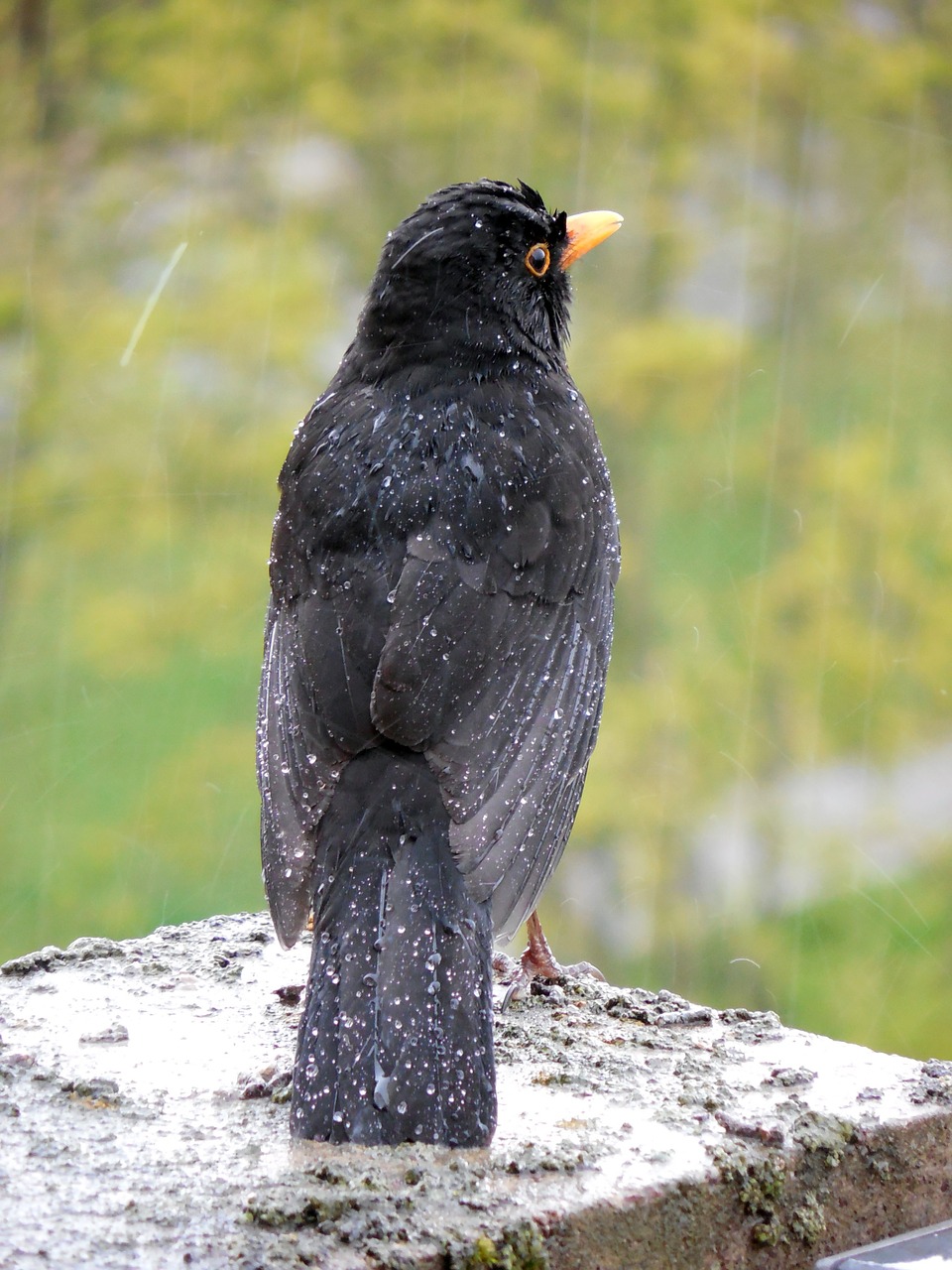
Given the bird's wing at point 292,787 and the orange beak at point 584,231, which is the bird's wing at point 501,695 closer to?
the bird's wing at point 292,787

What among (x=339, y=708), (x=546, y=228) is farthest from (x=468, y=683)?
(x=546, y=228)

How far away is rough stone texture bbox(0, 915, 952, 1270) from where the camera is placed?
1.96 meters

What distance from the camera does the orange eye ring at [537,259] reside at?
10.6 ft

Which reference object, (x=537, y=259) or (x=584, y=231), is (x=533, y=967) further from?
(x=584, y=231)

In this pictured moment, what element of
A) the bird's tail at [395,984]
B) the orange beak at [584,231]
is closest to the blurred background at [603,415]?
the orange beak at [584,231]

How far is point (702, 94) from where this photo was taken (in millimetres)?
6254

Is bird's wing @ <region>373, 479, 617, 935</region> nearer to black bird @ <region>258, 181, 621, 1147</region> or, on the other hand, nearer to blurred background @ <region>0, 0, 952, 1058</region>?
black bird @ <region>258, 181, 621, 1147</region>

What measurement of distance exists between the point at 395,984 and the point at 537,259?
1720mm

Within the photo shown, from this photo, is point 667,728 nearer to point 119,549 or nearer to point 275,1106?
point 119,549

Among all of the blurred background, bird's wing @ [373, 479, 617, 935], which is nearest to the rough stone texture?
bird's wing @ [373, 479, 617, 935]

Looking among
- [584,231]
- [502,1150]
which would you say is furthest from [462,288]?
[502,1150]

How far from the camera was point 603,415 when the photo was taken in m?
6.13

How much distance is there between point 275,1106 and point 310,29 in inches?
197

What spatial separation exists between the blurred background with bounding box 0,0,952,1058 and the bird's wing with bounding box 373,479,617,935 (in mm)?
3144
